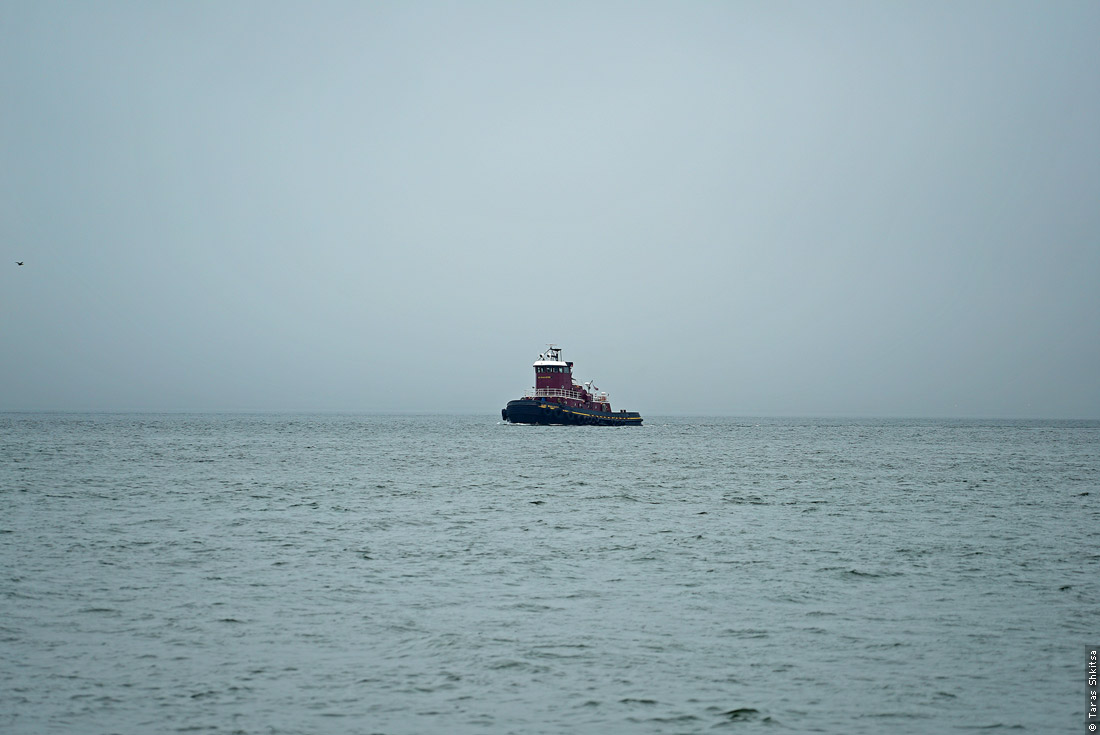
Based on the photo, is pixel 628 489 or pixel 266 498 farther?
pixel 628 489

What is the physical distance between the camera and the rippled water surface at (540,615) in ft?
35.3

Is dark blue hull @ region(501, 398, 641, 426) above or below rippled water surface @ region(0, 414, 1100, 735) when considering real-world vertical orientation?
above

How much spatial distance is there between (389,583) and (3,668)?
744cm

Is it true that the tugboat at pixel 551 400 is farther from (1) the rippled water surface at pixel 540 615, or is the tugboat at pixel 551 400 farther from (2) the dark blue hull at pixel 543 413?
(1) the rippled water surface at pixel 540 615

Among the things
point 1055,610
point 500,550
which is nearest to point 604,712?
point 1055,610

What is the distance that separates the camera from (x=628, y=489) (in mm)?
41969

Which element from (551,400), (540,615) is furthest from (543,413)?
(540,615)

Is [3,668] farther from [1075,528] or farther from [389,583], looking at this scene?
[1075,528]

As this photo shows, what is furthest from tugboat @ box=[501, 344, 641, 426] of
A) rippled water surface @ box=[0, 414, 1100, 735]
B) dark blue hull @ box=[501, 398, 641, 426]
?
rippled water surface @ box=[0, 414, 1100, 735]

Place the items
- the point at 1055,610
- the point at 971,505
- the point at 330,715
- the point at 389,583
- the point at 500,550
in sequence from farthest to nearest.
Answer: the point at 971,505, the point at 500,550, the point at 389,583, the point at 1055,610, the point at 330,715

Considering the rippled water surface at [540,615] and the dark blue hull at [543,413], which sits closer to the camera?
the rippled water surface at [540,615]

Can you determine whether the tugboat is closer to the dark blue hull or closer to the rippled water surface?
the dark blue hull

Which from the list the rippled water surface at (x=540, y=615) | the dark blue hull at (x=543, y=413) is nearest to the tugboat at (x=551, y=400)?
the dark blue hull at (x=543, y=413)

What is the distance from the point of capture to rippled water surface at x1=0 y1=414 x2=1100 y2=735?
10750 mm
